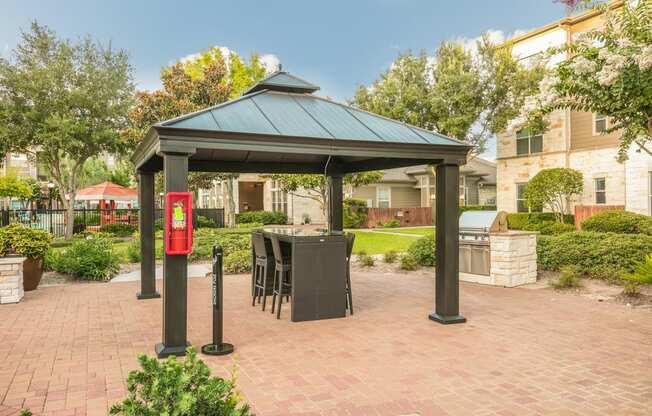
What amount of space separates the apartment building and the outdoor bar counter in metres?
14.6

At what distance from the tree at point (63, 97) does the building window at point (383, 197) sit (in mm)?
17095

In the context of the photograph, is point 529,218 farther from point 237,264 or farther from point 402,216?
point 237,264

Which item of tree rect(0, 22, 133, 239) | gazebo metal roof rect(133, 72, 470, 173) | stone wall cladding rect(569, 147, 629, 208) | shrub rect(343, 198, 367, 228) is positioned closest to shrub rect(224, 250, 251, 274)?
gazebo metal roof rect(133, 72, 470, 173)

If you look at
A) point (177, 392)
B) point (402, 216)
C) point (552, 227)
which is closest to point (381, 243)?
point (552, 227)

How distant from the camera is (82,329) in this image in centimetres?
613

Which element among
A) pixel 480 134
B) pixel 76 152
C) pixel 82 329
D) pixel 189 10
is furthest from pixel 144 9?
pixel 480 134

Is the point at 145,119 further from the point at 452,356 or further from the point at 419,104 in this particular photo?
the point at 452,356

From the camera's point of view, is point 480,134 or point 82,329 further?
point 480,134

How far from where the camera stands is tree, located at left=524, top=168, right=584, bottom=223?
1895cm

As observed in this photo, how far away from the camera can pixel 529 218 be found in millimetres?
20156

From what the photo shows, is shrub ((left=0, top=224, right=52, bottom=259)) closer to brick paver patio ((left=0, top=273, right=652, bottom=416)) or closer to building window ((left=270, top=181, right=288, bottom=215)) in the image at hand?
brick paver patio ((left=0, top=273, right=652, bottom=416))

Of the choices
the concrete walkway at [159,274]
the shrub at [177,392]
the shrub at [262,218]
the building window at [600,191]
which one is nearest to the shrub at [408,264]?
the concrete walkway at [159,274]

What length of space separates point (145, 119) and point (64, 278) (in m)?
9.85

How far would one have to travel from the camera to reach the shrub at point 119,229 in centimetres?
2050
